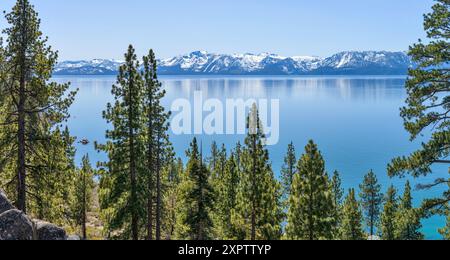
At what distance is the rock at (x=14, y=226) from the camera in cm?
1450

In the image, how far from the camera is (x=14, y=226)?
48.2 feet

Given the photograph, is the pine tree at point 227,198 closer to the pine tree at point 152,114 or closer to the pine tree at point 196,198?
the pine tree at point 196,198

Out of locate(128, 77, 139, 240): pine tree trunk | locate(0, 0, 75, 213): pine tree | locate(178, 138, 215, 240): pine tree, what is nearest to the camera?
locate(0, 0, 75, 213): pine tree

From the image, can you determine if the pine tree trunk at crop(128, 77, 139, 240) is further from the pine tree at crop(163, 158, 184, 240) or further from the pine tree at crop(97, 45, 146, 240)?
the pine tree at crop(163, 158, 184, 240)

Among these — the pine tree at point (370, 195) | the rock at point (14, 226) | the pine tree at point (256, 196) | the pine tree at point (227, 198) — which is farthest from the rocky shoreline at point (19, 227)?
the pine tree at point (370, 195)

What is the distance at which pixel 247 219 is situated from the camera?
106 feet

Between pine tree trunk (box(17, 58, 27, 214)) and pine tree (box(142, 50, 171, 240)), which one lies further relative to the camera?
pine tree (box(142, 50, 171, 240))

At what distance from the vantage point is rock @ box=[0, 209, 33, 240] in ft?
47.6

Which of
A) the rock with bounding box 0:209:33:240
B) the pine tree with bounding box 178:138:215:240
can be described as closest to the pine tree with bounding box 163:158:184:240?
the pine tree with bounding box 178:138:215:240

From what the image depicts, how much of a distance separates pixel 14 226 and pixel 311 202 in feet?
65.6

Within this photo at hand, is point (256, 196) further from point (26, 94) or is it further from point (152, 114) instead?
point (26, 94)

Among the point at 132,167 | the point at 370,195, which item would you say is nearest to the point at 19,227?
the point at 132,167

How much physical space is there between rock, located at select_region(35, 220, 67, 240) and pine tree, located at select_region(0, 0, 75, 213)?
394 cm

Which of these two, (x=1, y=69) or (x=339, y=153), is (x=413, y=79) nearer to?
(x=1, y=69)
